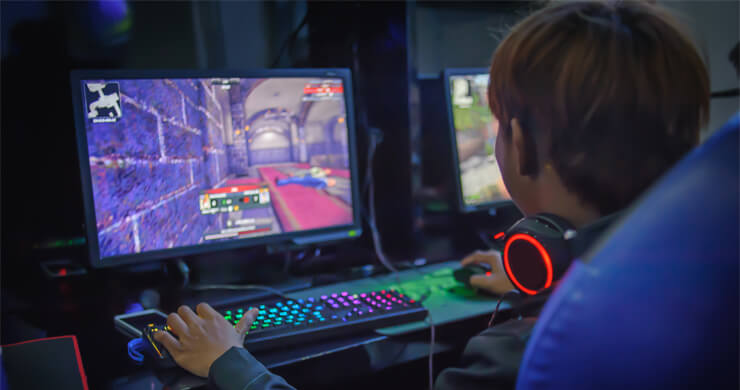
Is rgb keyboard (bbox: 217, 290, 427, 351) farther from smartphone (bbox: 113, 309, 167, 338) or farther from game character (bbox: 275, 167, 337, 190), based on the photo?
game character (bbox: 275, 167, 337, 190)

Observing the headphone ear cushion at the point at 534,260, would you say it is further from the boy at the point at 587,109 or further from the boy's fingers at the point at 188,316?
the boy's fingers at the point at 188,316

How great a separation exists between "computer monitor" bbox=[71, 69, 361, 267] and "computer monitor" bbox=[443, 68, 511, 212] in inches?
12.2

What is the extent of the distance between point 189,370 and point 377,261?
68cm

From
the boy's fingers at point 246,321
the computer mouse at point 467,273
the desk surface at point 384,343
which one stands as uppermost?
the boy's fingers at point 246,321

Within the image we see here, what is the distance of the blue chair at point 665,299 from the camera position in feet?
1.08

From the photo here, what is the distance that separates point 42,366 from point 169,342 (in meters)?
0.16

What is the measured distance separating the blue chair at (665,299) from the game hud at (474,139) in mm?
939

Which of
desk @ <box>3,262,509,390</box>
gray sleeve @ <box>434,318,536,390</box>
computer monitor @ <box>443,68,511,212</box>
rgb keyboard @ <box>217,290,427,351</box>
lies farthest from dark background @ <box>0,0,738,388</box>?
gray sleeve @ <box>434,318,536,390</box>

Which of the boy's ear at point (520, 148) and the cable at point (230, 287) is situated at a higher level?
the boy's ear at point (520, 148)

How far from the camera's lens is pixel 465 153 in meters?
1.30

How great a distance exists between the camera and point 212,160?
39.6 inches

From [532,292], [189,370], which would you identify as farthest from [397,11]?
[189,370]

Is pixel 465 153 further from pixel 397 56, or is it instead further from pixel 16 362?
pixel 16 362

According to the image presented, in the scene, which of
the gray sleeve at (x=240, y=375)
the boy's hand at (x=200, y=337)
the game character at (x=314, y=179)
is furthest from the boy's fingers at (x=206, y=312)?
the game character at (x=314, y=179)
